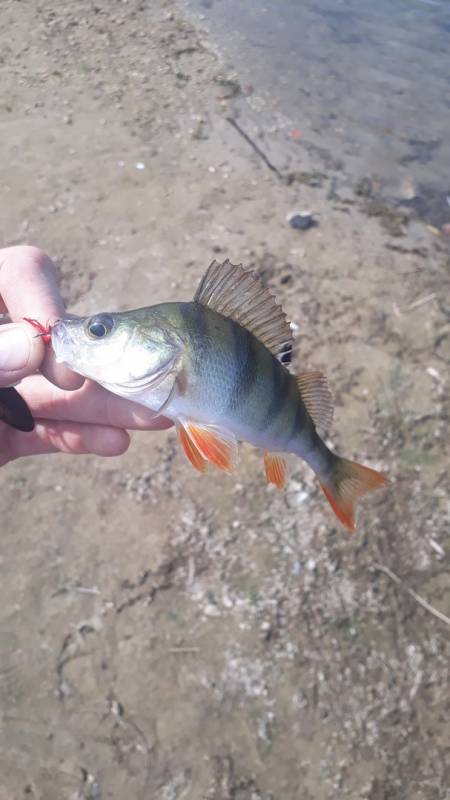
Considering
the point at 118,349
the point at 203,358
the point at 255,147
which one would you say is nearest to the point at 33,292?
the point at 118,349

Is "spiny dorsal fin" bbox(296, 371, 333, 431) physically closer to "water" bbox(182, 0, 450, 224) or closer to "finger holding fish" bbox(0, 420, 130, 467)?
"finger holding fish" bbox(0, 420, 130, 467)

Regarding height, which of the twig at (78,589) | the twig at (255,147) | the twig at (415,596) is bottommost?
the twig at (415,596)

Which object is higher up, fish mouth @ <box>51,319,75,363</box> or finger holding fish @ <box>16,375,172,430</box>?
fish mouth @ <box>51,319,75,363</box>

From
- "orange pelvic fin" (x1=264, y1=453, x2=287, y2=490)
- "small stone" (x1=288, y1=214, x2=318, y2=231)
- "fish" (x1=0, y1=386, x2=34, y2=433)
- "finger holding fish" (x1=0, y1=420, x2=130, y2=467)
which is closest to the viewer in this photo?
"fish" (x1=0, y1=386, x2=34, y2=433)

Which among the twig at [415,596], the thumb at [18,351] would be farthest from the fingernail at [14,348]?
the twig at [415,596]

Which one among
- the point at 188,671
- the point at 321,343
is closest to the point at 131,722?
the point at 188,671

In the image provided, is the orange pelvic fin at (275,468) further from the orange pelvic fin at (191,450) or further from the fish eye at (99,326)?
the fish eye at (99,326)

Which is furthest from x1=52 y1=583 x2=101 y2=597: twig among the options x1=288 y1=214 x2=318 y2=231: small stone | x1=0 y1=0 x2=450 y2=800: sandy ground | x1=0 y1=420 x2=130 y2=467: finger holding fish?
x1=288 y1=214 x2=318 y2=231: small stone
